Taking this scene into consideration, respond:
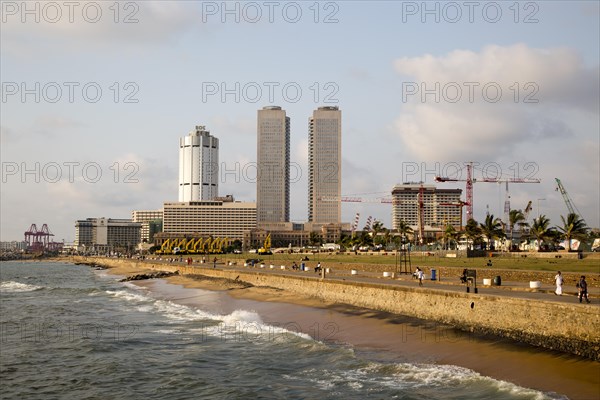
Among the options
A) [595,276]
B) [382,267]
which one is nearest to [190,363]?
[595,276]

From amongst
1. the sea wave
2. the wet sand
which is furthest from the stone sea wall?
the sea wave

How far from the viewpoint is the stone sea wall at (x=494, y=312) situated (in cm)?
2333

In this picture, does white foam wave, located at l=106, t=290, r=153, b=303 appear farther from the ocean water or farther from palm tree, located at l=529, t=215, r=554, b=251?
palm tree, located at l=529, t=215, r=554, b=251

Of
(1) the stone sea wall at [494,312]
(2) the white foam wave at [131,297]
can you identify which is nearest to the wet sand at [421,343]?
(1) the stone sea wall at [494,312]

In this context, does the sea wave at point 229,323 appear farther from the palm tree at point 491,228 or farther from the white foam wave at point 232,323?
the palm tree at point 491,228

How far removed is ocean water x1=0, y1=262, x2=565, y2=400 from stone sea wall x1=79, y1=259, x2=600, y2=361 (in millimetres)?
4680

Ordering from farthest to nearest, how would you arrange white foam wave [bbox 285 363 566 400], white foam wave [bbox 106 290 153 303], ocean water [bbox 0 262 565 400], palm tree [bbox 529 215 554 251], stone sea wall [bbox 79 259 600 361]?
1. palm tree [bbox 529 215 554 251]
2. white foam wave [bbox 106 290 153 303]
3. stone sea wall [bbox 79 259 600 361]
4. ocean water [bbox 0 262 565 400]
5. white foam wave [bbox 285 363 566 400]

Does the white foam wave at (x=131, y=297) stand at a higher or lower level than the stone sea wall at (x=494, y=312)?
lower

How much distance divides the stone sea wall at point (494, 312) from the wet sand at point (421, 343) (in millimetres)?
646

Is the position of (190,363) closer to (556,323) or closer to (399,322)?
(399,322)

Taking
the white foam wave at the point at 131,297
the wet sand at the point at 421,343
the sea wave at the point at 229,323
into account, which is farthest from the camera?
the white foam wave at the point at 131,297

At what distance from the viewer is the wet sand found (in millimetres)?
20750

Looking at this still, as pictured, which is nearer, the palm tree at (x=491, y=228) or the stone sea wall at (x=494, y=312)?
the stone sea wall at (x=494, y=312)

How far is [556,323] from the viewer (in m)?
24.7
